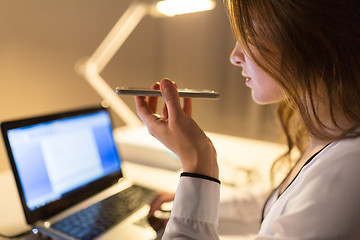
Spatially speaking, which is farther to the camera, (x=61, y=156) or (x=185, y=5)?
(x=185, y=5)

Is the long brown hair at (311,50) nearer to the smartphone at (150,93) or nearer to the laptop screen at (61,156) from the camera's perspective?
the smartphone at (150,93)

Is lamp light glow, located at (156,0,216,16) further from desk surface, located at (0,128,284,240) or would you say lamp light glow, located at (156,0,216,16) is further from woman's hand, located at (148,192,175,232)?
woman's hand, located at (148,192,175,232)

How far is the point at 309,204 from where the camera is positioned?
33 centimetres

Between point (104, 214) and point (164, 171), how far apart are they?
38 centimetres

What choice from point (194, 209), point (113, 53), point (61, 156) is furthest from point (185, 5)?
point (194, 209)

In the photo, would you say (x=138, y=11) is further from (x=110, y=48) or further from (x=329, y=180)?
(x=329, y=180)

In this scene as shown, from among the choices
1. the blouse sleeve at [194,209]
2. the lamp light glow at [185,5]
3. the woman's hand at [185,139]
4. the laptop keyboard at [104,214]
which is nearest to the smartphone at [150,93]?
the woman's hand at [185,139]

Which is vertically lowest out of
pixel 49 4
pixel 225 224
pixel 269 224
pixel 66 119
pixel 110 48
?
pixel 225 224

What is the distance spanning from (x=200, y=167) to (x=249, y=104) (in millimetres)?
1668

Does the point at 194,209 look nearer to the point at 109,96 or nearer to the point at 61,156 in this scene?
the point at 61,156

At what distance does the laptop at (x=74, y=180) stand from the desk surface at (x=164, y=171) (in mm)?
89

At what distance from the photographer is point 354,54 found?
0.36m

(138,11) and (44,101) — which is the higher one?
(138,11)

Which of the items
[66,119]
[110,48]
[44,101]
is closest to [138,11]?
[110,48]
